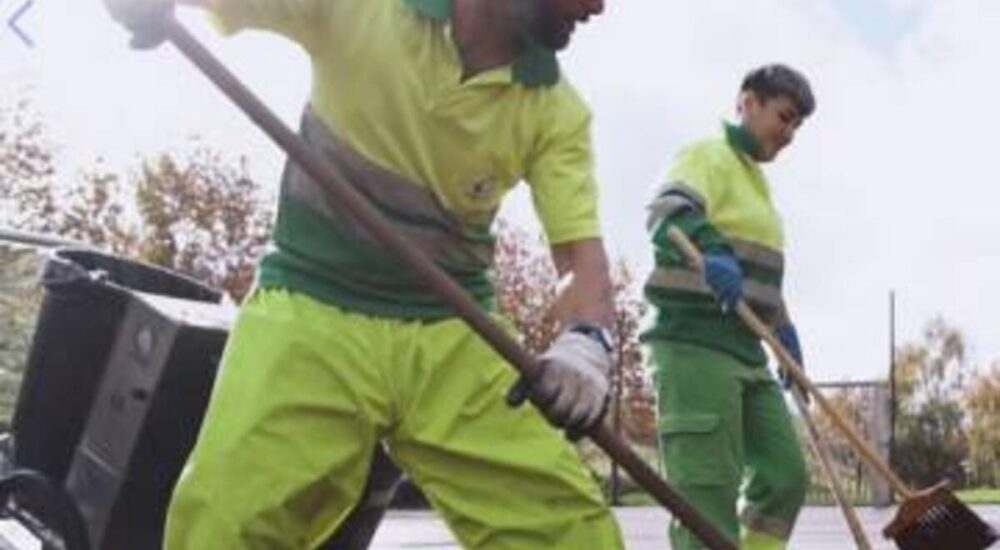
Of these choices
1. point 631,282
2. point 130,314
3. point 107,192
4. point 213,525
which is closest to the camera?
point 213,525

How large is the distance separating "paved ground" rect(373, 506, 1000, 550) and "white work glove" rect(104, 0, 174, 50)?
267 inches

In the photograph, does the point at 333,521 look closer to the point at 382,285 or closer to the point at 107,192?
the point at 382,285

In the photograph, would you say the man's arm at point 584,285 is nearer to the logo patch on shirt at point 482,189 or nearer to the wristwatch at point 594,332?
the wristwatch at point 594,332

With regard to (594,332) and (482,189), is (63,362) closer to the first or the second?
(482,189)

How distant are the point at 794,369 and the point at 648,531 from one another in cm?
775

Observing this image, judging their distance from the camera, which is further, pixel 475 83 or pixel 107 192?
pixel 107 192

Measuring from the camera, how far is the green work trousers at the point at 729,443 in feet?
17.8

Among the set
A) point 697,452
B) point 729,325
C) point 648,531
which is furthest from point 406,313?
point 648,531

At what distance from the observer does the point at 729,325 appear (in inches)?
223

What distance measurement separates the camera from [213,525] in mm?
3268

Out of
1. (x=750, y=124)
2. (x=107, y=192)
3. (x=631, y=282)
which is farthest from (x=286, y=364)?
(x=631, y=282)

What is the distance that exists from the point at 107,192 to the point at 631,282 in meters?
11.3

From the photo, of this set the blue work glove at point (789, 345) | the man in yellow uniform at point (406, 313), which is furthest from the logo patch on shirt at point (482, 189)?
the blue work glove at point (789, 345)

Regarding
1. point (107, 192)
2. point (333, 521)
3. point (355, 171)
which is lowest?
point (107, 192)
